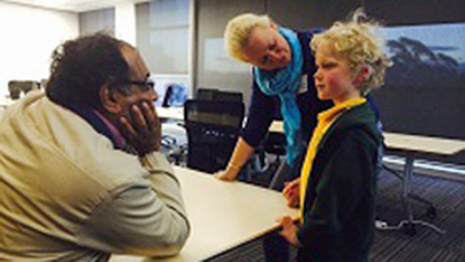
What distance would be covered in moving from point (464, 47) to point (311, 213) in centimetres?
422

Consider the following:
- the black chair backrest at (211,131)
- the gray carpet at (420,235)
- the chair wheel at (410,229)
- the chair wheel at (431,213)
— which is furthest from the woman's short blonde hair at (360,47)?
the chair wheel at (431,213)

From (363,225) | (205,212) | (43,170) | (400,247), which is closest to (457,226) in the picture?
(400,247)

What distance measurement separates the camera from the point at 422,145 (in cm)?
302

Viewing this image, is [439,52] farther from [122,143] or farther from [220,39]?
[122,143]

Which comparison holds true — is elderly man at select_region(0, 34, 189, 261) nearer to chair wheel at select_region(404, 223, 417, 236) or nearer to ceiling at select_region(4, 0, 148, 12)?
chair wheel at select_region(404, 223, 417, 236)

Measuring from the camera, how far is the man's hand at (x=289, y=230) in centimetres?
121

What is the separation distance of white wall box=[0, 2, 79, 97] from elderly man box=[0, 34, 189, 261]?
768cm

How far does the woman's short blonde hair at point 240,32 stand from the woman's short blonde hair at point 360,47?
0.33 meters

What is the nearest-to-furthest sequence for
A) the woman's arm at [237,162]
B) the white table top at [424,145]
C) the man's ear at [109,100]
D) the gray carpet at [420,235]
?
the man's ear at [109,100], the woman's arm at [237,162], the gray carpet at [420,235], the white table top at [424,145]

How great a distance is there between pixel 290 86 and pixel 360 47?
44 cm

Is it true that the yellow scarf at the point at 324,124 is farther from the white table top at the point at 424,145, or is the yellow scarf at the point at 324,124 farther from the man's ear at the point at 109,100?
the white table top at the point at 424,145

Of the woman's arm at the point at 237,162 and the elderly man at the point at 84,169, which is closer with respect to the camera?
the elderly man at the point at 84,169

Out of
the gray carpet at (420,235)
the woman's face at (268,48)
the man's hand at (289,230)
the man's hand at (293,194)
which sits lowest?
the gray carpet at (420,235)

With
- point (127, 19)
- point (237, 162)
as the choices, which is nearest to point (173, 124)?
point (127, 19)
